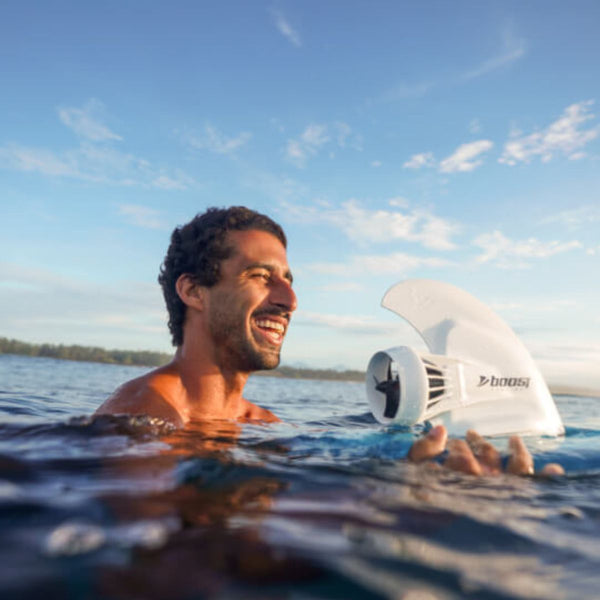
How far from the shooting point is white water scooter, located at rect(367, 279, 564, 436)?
10.3 feet

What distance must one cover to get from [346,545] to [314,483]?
748mm

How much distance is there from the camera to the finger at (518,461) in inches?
106

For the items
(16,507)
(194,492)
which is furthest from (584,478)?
(16,507)

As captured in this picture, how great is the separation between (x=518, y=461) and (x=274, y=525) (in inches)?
63.3

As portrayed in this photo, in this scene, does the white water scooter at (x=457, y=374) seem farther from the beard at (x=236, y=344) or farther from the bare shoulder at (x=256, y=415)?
the bare shoulder at (x=256, y=415)

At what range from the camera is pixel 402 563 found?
149 cm

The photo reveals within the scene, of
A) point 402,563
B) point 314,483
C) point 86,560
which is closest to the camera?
point 86,560

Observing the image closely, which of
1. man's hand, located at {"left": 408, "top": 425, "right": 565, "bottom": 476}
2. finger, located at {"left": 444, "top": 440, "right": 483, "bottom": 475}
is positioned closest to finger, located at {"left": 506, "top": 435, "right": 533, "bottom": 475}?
man's hand, located at {"left": 408, "top": 425, "right": 565, "bottom": 476}

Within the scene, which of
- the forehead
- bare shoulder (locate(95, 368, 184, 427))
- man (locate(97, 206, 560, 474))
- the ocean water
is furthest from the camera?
the forehead

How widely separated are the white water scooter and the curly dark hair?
1369 millimetres

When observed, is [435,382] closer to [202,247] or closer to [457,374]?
[457,374]

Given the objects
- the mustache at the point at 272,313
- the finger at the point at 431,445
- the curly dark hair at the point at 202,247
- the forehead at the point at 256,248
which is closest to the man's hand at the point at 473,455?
the finger at the point at 431,445

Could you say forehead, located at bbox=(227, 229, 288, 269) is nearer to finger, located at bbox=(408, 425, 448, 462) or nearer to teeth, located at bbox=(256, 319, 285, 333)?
teeth, located at bbox=(256, 319, 285, 333)

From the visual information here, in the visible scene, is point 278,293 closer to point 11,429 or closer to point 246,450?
point 246,450
